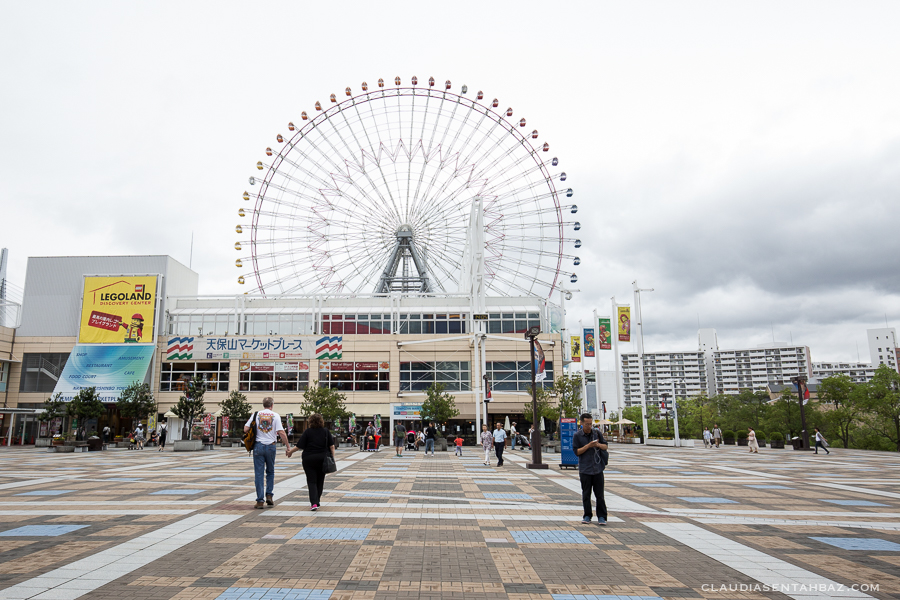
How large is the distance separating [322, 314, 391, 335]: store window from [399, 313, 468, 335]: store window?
5.84ft

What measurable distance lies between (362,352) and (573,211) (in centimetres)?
2314

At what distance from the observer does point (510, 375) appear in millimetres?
52812

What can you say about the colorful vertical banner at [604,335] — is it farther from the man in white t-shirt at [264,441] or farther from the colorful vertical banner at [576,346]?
the man in white t-shirt at [264,441]

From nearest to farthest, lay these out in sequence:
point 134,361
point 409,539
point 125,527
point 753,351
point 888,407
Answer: point 409,539, point 125,527, point 888,407, point 134,361, point 753,351

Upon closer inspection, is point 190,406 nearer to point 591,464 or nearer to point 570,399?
point 570,399

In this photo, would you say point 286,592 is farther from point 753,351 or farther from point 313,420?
point 753,351

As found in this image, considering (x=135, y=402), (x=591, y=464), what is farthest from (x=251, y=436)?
(x=135, y=402)

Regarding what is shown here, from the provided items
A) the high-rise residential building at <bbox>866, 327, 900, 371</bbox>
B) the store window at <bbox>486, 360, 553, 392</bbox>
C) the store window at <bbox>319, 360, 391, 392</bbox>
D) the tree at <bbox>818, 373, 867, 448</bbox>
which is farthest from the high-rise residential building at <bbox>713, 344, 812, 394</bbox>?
the store window at <bbox>319, 360, 391, 392</bbox>

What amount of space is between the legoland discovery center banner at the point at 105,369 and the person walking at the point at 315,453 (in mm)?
47824

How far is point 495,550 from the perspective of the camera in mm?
6707

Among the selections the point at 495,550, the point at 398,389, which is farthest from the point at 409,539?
the point at 398,389

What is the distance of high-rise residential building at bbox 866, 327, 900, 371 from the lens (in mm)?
188500

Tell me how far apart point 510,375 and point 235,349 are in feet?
85.7

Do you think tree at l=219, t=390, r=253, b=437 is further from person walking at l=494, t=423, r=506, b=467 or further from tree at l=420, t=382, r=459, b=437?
person walking at l=494, t=423, r=506, b=467
